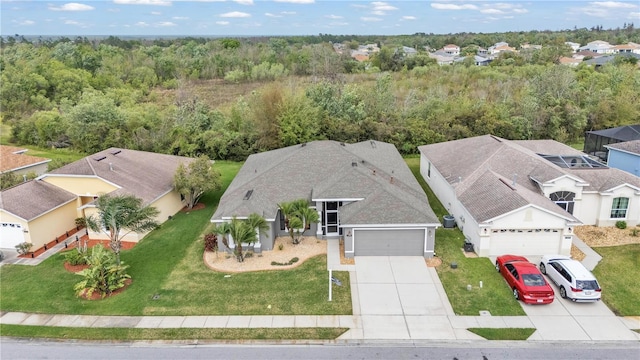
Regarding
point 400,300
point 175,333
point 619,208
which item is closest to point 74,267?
point 175,333

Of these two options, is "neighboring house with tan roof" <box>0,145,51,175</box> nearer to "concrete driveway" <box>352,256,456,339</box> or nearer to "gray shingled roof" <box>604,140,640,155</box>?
"concrete driveway" <box>352,256,456,339</box>

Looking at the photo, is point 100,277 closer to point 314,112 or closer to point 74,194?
point 74,194

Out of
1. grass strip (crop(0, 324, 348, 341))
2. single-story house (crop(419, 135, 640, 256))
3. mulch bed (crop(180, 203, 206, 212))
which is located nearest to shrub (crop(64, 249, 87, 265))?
grass strip (crop(0, 324, 348, 341))

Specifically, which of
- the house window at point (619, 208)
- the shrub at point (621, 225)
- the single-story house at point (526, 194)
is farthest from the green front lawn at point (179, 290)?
the house window at point (619, 208)

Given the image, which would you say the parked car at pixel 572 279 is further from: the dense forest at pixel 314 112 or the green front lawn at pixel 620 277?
the dense forest at pixel 314 112

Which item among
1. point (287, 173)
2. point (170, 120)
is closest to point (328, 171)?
point (287, 173)

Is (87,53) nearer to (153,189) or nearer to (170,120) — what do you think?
(170,120)
